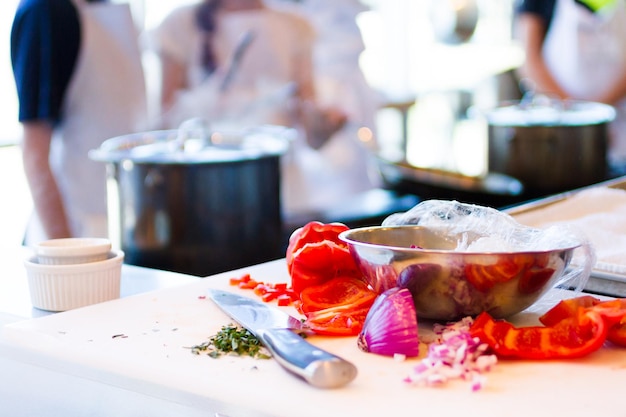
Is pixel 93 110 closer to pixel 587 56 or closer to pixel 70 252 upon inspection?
pixel 70 252

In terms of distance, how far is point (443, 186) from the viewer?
98.1 inches

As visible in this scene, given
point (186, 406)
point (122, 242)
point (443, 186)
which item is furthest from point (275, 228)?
point (186, 406)

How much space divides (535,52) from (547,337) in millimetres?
3318

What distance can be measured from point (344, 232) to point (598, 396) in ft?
1.22

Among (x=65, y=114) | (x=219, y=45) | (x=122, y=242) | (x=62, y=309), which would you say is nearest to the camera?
(x=62, y=309)

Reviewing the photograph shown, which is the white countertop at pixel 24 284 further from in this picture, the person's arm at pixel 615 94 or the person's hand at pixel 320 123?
the person's arm at pixel 615 94

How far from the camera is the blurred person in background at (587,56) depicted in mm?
3979

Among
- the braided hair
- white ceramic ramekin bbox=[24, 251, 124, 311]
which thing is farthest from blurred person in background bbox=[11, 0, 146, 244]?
white ceramic ramekin bbox=[24, 251, 124, 311]

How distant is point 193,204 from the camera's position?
208 cm

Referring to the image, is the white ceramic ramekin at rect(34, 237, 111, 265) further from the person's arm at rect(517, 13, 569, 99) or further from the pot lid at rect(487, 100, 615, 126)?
the person's arm at rect(517, 13, 569, 99)

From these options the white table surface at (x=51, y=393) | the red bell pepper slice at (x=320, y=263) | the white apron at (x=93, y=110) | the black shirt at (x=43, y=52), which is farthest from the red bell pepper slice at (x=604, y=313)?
the white apron at (x=93, y=110)

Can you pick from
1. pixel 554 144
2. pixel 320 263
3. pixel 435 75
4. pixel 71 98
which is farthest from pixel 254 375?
pixel 435 75

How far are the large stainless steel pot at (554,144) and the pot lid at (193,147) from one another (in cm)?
109

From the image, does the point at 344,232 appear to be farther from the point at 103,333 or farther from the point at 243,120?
the point at 243,120
